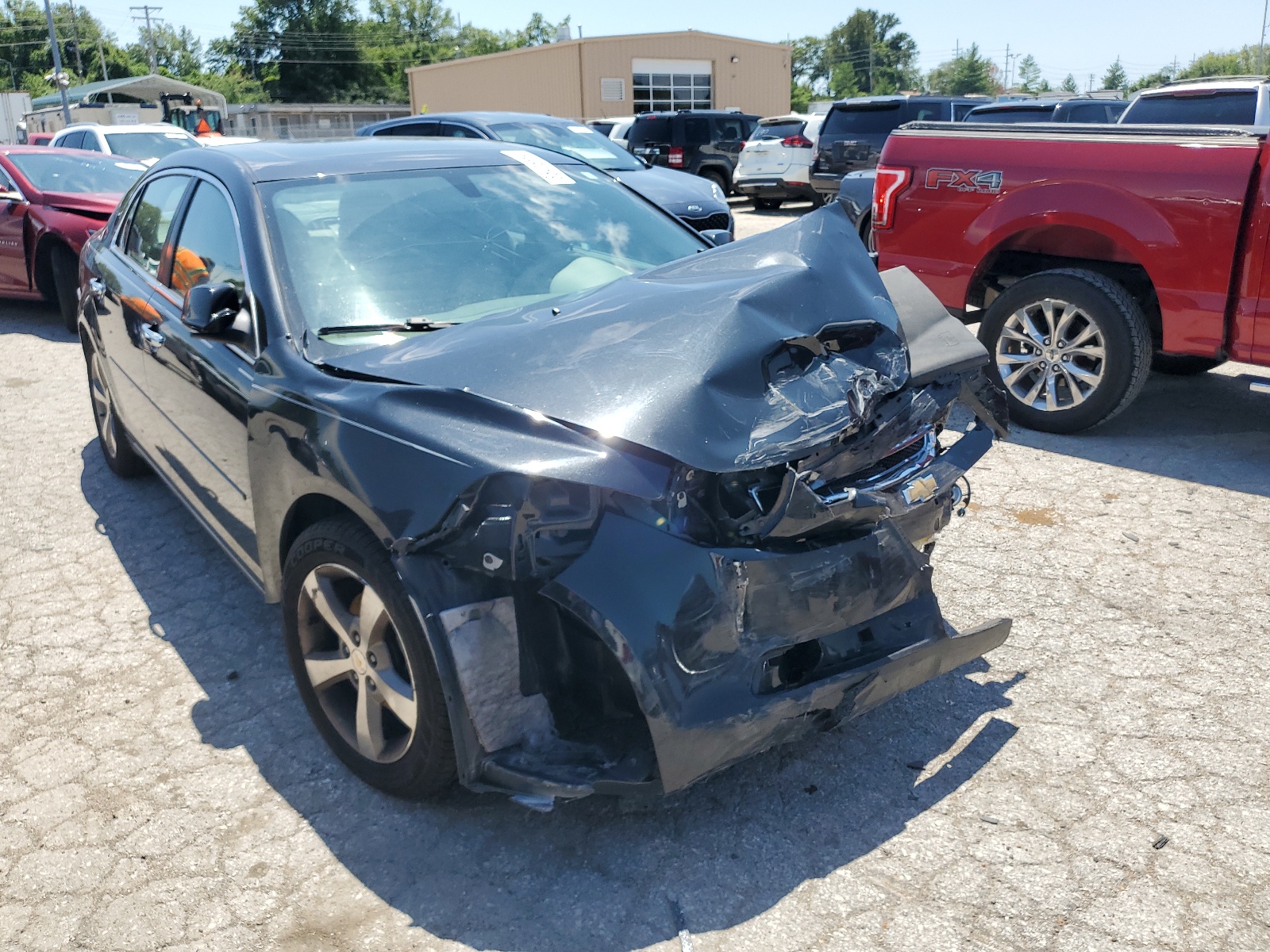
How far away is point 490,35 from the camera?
327ft

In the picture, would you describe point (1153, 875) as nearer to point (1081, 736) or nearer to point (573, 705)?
point (1081, 736)

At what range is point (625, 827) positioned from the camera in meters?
2.79

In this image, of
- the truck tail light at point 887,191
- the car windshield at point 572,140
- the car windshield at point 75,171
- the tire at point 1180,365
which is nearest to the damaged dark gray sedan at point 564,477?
the truck tail light at point 887,191

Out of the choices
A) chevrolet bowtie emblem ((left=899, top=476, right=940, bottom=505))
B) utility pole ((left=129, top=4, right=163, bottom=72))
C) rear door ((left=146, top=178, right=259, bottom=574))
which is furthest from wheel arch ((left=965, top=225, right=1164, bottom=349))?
utility pole ((left=129, top=4, right=163, bottom=72))

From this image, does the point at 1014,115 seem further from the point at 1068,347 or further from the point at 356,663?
the point at 356,663

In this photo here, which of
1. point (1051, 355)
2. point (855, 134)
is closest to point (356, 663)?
point (1051, 355)

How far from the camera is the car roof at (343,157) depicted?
3699mm

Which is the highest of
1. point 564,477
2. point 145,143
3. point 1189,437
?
point 145,143

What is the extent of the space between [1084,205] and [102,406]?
5.31 m

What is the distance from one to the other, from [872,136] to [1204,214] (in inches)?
436

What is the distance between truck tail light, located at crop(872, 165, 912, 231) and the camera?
6.41m

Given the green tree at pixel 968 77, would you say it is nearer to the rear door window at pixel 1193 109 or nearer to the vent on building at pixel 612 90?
the vent on building at pixel 612 90

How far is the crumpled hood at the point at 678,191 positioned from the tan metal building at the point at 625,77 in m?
35.1

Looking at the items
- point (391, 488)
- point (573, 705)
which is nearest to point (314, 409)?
point (391, 488)
